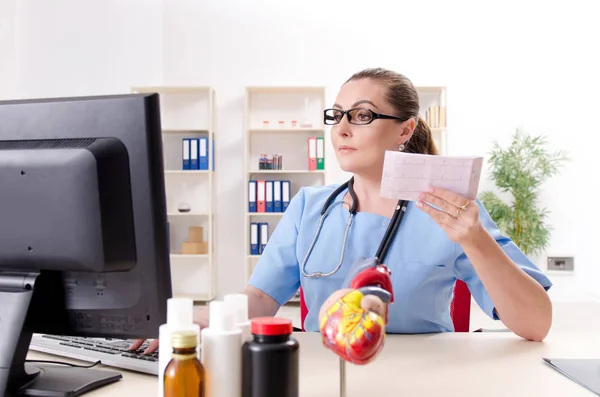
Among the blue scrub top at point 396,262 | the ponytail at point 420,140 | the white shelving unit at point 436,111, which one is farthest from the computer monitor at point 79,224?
the white shelving unit at point 436,111

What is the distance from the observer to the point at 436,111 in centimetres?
514

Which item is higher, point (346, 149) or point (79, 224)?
point (346, 149)

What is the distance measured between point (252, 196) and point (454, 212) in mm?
3973

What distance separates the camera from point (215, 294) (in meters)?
5.37

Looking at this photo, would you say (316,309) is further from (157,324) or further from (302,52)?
(302,52)

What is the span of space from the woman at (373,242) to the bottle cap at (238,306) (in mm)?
755

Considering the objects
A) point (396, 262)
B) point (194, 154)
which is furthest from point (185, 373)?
point (194, 154)

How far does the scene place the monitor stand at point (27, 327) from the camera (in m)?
0.95

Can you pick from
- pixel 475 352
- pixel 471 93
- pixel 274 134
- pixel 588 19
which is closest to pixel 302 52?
pixel 274 134

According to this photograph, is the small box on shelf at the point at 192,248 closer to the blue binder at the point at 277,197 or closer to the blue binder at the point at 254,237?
the blue binder at the point at 254,237

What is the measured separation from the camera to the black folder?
3.36ft

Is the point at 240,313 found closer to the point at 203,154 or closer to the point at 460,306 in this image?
the point at 460,306

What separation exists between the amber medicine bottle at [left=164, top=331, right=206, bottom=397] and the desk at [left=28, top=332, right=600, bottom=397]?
25 cm

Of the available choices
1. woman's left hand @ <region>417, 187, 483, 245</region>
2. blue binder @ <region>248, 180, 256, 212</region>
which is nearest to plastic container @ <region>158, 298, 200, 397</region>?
woman's left hand @ <region>417, 187, 483, 245</region>
